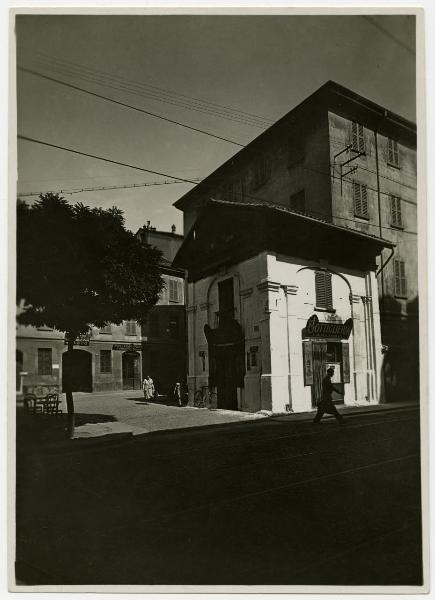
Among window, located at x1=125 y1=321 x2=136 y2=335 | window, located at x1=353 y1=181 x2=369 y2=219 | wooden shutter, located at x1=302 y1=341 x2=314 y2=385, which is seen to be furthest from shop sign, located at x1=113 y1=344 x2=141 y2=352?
window, located at x1=353 y1=181 x2=369 y2=219

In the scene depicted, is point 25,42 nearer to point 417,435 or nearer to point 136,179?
point 136,179

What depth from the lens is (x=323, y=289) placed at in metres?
4.79

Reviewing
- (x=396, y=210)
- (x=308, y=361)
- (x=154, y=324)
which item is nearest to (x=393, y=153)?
(x=396, y=210)

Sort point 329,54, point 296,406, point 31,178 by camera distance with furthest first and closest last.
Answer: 1. point 296,406
2. point 329,54
3. point 31,178

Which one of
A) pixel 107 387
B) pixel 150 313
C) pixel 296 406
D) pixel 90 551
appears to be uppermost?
pixel 150 313

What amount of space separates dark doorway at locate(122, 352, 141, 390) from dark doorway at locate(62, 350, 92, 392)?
31cm

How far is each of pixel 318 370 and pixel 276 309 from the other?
764mm

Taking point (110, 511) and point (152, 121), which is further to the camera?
point (152, 121)

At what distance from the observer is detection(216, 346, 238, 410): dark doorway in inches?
179

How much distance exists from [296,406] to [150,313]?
1.84 m

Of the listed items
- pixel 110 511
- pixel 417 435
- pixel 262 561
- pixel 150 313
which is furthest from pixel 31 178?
pixel 417 435

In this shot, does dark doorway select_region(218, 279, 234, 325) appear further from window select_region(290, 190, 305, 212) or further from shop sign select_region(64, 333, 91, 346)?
shop sign select_region(64, 333, 91, 346)

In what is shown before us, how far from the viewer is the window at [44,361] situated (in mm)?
3828

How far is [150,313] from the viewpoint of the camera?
4.31 meters
